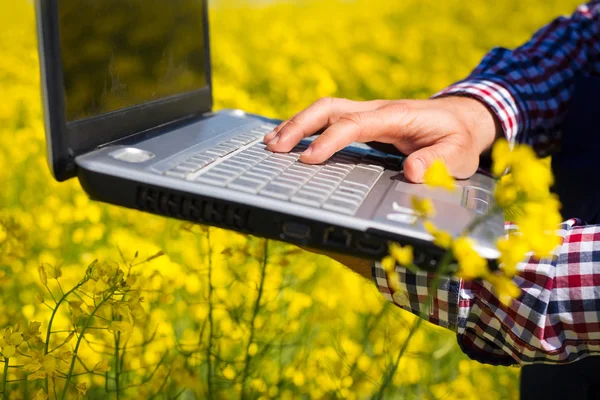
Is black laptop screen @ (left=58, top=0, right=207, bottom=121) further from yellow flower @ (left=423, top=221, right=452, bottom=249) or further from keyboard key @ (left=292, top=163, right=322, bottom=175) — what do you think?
yellow flower @ (left=423, top=221, right=452, bottom=249)

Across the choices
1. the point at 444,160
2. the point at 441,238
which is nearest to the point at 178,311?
the point at 444,160

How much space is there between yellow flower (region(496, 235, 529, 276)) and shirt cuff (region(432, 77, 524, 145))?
66 centimetres

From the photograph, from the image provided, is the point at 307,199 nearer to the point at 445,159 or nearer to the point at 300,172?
the point at 300,172

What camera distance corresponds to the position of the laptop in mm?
693

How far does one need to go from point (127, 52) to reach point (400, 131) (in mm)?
411

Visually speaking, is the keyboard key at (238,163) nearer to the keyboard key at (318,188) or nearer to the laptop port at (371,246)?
the keyboard key at (318,188)

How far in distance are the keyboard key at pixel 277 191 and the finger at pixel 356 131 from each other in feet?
0.49

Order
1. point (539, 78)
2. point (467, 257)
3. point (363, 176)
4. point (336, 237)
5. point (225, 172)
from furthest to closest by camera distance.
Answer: point (539, 78), point (363, 176), point (225, 172), point (336, 237), point (467, 257)

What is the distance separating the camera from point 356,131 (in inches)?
35.9

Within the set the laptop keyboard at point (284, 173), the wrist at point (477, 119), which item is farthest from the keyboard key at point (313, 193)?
the wrist at point (477, 119)

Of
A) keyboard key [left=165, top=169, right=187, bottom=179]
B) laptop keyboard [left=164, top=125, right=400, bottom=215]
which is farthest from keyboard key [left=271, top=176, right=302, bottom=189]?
keyboard key [left=165, top=169, right=187, bottom=179]

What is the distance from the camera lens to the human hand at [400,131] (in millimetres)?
899

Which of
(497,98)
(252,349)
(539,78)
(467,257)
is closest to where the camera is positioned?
(467,257)

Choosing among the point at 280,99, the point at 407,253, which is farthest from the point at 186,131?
the point at 280,99
